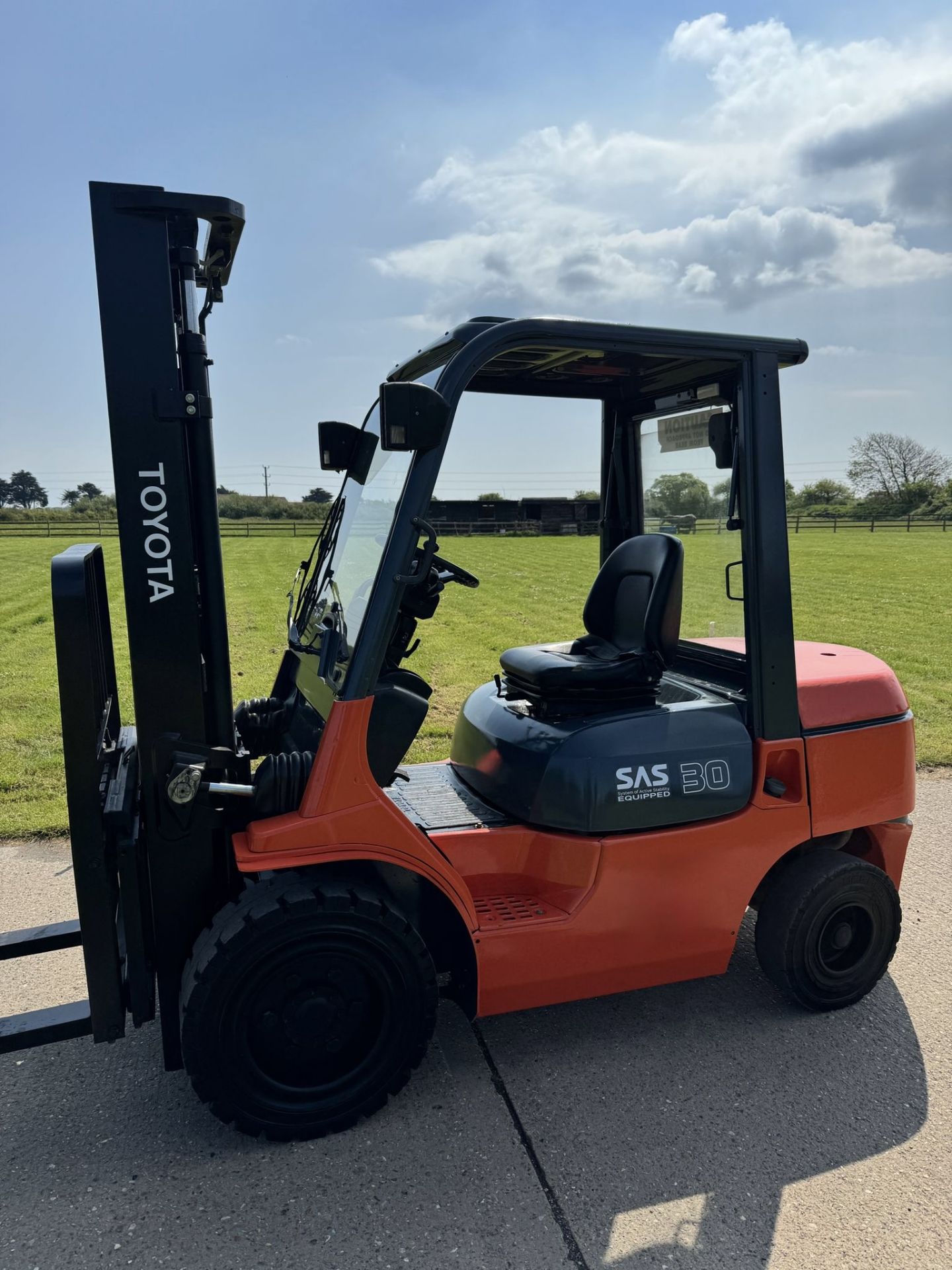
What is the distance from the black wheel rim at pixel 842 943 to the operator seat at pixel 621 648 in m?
1.19

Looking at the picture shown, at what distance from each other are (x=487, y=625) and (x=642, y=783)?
11.1 metres

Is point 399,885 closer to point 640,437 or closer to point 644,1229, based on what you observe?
point 644,1229

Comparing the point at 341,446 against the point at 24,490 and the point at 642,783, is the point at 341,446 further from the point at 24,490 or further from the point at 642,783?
the point at 24,490

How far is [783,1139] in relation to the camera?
292 centimetres

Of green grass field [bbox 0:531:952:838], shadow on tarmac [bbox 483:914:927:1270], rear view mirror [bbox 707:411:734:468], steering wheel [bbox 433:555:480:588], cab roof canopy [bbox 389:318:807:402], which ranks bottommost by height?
shadow on tarmac [bbox 483:914:927:1270]

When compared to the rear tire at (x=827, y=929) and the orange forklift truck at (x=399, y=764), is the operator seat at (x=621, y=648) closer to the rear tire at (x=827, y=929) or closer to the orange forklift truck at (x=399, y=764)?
the orange forklift truck at (x=399, y=764)

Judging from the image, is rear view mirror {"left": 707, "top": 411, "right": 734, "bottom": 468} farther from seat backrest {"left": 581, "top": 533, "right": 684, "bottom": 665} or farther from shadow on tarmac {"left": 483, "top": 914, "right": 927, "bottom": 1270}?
shadow on tarmac {"left": 483, "top": 914, "right": 927, "bottom": 1270}

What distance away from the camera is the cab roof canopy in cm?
296

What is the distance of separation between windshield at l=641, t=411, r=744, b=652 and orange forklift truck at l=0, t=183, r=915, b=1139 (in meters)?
0.05

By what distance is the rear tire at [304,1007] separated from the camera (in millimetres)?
2730

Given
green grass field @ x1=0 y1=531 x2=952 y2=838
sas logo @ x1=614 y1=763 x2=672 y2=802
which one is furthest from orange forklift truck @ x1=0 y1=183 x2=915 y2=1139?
green grass field @ x1=0 y1=531 x2=952 y2=838

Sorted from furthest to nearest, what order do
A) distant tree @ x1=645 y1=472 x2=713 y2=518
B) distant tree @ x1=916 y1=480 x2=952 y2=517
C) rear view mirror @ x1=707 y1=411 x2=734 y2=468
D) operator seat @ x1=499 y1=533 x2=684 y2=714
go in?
distant tree @ x1=916 y1=480 x2=952 y2=517 → distant tree @ x1=645 y1=472 x2=713 y2=518 → operator seat @ x1=499 y1=533 x2=684 y2=714 → rear view mirror @ x1=707 y1=411 x2=734 y2=468

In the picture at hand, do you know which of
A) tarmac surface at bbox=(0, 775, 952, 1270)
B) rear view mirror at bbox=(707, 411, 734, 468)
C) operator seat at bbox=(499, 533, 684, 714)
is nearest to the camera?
tarmac surface at bbox=(0, 775, 952, 1270)

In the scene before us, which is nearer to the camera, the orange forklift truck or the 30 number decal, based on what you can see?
the orange forklift truck
